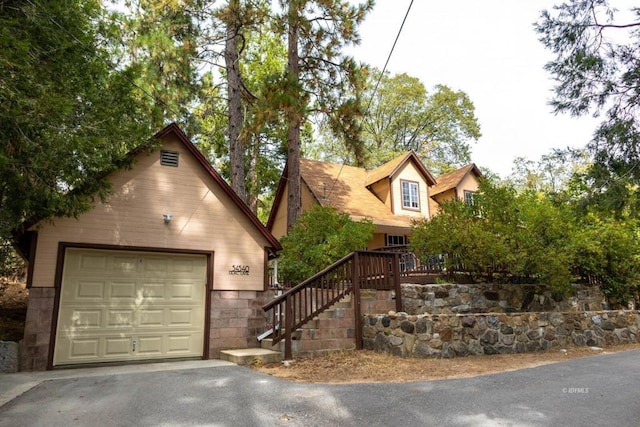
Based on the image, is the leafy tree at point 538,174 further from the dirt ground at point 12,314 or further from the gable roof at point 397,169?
the dirt ground at point 12,314

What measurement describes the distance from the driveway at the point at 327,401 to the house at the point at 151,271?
1601 millimetres

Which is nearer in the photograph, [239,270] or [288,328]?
[288,328]

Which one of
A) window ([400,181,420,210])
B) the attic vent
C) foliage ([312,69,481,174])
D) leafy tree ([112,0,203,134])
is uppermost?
foliage ([312,69,481,174])

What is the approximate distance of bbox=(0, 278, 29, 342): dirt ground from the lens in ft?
25.0

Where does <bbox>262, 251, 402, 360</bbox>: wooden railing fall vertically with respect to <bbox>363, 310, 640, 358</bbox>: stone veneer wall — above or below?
above

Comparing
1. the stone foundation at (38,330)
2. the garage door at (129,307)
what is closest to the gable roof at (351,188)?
the garage door at (129,307)

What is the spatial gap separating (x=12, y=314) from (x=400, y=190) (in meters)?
14.6

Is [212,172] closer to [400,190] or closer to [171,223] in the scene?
[171,223]

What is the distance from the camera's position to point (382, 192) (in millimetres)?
18922

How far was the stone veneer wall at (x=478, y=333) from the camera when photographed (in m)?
7.69

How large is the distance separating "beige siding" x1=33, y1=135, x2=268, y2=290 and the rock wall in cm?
384

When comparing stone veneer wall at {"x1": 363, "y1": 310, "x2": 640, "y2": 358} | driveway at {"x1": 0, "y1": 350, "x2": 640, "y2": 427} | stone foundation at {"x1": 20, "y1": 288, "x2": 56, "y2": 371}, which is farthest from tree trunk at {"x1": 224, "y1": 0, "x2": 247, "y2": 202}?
driveway at {"x1": 0, "y1": 350, "x2": 640, "y2": 427}

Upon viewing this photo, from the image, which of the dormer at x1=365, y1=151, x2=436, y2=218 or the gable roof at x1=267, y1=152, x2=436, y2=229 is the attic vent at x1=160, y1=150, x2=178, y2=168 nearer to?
the gable roof at x1=267, y1=152, x2=436, y2=229

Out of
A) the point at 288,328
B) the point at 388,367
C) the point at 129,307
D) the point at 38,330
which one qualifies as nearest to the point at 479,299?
the point at 388,367
